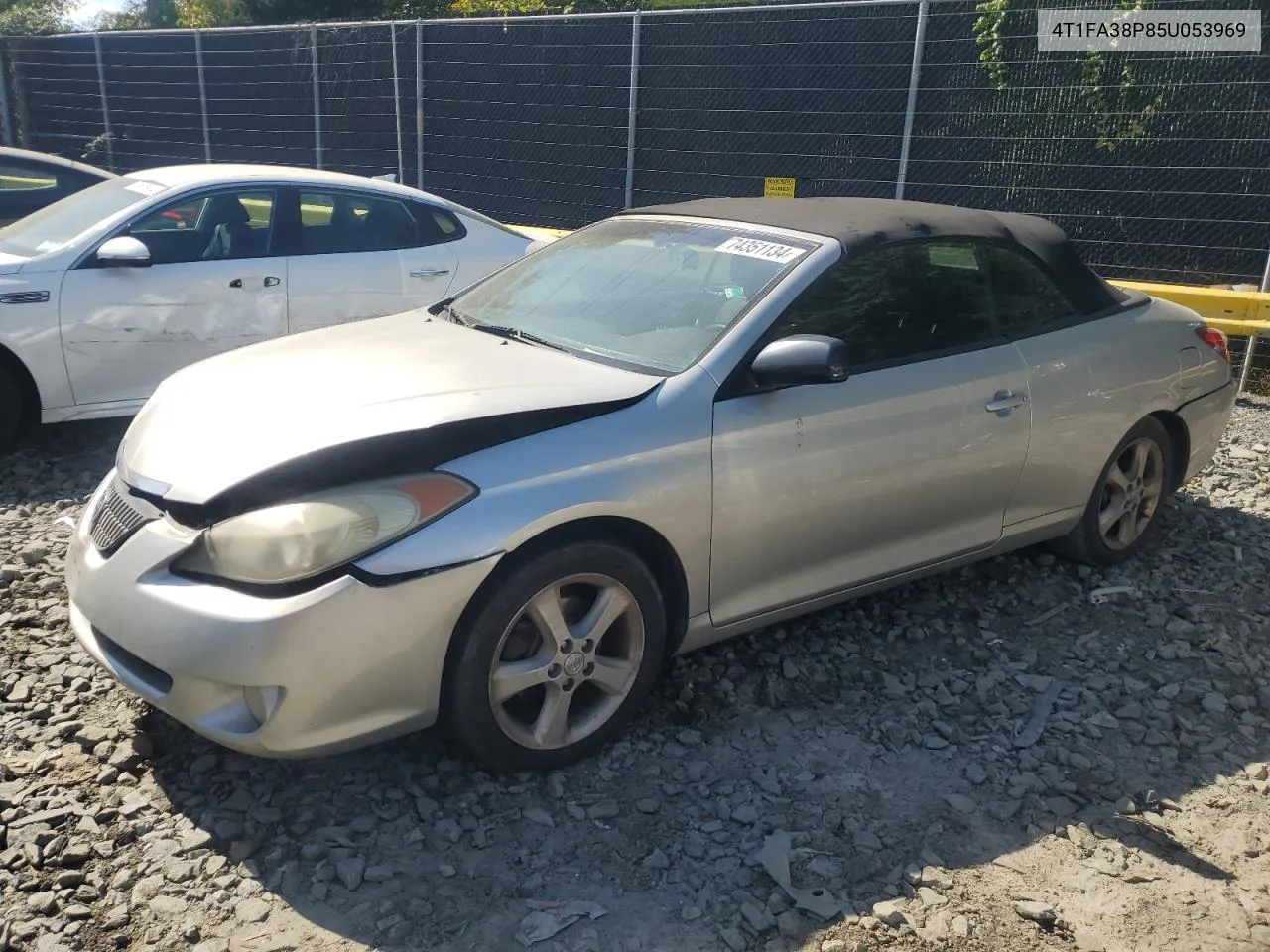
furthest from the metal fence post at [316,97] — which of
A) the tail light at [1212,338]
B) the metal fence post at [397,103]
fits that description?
the tail light at [1212,338]

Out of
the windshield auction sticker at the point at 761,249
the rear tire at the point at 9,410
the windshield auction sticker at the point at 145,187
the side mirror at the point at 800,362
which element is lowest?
the rear tire at the point at 9,410

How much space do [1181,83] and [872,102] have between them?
2461mm

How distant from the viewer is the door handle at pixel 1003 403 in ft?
13.7

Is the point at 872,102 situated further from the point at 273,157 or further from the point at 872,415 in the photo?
the point at 273,157

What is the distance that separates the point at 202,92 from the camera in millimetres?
15383

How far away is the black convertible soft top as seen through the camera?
Answer: 4109 mm

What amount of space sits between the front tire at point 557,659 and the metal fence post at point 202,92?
1423 cm

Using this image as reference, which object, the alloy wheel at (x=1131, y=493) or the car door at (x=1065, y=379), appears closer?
the car door at (x=1065, y=379)

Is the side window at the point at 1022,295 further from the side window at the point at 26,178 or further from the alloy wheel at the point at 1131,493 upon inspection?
the side window at the point at 26,178

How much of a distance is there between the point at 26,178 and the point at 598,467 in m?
6.65

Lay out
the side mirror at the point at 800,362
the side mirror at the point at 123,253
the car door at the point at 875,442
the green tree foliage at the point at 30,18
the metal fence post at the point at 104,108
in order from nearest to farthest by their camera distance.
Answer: the side mirror at the point at 800,362 → the car door at the point at 875,442 → the side mirror at the point at 123,253 → the metal fence post at the point at 104,108 → the green tree foliage at the point at 30,18

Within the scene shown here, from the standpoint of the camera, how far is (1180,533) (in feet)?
17.9

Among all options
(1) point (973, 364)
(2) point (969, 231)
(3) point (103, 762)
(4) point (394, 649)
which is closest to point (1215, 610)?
(1) point (973, 364)

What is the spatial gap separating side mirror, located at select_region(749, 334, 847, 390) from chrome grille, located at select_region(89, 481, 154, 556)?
1.84 meters
